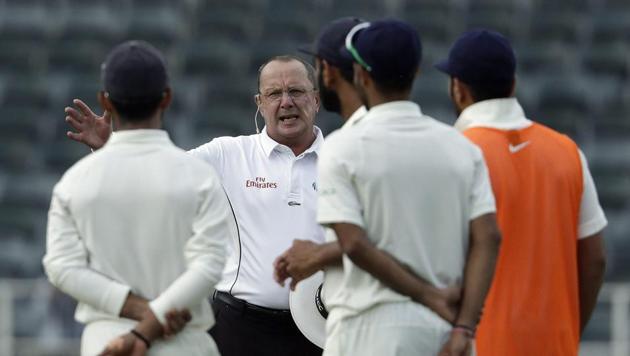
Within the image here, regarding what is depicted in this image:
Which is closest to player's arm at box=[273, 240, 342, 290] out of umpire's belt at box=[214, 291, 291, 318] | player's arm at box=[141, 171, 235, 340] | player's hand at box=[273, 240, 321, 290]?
player's hand at box=[273, 240, 321, 290]

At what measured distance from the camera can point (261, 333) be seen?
5855 mm

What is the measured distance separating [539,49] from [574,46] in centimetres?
35

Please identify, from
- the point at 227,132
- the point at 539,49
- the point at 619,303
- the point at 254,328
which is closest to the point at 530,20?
the point at 539,49

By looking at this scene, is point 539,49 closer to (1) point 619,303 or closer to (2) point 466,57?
(1) point 619,303

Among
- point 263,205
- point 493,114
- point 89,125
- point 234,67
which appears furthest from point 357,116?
point 234,67

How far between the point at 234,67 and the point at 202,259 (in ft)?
31.5

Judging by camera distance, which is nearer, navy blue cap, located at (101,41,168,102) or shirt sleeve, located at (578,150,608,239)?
navy blue cap, located at (101,41,168,102)

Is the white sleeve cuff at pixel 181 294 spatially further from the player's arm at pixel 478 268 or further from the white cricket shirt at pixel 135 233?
the player's arm at pixel 478 268

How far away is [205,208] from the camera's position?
423cm

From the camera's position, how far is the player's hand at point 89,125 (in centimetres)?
511

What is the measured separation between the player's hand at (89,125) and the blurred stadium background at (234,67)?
22.9 ft

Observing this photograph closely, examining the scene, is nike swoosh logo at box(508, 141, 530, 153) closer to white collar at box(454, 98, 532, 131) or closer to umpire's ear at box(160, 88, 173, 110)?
white collar at box(454, 98, 532, 131)

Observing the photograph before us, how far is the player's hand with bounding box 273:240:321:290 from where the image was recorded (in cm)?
445

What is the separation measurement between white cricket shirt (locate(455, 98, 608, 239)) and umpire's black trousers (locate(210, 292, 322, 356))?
4.39 ft
